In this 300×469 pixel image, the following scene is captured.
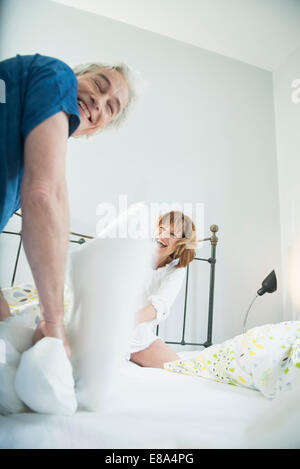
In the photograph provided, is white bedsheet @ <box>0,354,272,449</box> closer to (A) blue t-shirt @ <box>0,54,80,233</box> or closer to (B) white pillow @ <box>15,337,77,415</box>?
(B) white pillow @ <box>15,337,77,415</box>

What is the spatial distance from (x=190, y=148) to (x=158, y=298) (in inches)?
34.9

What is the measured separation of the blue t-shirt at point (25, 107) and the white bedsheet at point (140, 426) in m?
0.30

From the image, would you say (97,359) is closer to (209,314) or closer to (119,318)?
(119,318)

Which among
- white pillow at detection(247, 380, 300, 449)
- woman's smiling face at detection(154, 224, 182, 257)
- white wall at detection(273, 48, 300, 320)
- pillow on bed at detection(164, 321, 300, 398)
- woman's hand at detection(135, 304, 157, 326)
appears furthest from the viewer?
white wall at detection(273, 48, 300, 320)

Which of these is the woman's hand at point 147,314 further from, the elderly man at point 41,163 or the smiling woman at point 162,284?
the elderly man at point 41,163

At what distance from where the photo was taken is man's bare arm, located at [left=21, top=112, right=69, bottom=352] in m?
0.38

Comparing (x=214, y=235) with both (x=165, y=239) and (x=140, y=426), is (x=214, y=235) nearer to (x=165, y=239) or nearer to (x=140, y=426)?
(x=165, y=239)

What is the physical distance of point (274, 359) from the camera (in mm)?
617

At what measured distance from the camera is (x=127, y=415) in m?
0.37

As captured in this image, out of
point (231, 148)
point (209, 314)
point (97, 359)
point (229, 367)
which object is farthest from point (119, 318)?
point (231, 148)

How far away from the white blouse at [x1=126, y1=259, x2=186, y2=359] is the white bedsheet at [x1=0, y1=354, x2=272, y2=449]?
578 millimetres

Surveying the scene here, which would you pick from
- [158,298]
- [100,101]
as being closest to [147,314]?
[158,298]

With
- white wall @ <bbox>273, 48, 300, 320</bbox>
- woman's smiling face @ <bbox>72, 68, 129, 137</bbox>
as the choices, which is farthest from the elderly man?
white wall @ <bbox>273, 48, 300, 320</bbox>
